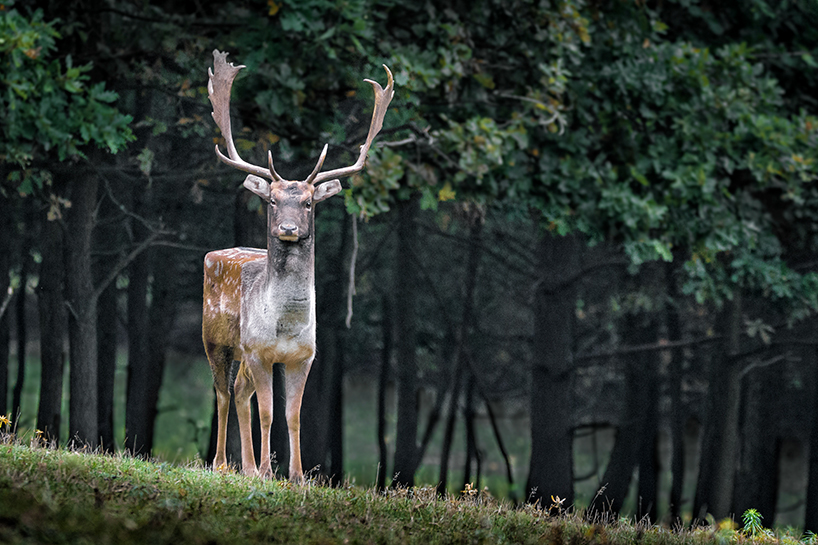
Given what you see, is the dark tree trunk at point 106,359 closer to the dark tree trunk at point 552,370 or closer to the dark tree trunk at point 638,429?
the dark tree trunk at point 552,370

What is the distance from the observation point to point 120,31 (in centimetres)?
1033

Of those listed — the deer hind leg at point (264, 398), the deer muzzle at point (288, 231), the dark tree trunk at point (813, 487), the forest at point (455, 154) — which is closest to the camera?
the deer muzzle at point (288, 231)

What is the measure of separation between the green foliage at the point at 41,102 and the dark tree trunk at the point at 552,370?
20.9 ft

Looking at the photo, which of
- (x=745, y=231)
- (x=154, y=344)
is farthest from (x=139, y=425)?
(x=745, y=231)

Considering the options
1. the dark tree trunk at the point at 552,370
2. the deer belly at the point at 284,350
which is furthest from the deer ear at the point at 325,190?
the dark tree trunk at the point at 552,370

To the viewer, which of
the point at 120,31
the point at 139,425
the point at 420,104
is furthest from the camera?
the point at 139,425

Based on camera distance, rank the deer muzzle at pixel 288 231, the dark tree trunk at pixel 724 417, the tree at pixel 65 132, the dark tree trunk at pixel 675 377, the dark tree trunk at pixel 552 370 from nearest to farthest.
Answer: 1. the deer muzzle at pixel 288 231
2. the tree at pixel 65 132
3. the dark tree trunk at pixel 552 370
4. the dark tree trunk at pixel 724 417
5. the dark tree trunk at pixel 675 377

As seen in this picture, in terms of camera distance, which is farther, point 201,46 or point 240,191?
point 240,191

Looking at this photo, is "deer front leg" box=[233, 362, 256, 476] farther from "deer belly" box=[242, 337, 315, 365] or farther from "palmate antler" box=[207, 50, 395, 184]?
"palmate antler" box=[207, 50, 395, 184]

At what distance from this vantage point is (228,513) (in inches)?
224

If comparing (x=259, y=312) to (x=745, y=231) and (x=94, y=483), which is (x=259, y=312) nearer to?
(x=94, y=483)

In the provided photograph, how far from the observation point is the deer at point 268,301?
7031mm

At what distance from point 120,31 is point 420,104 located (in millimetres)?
3459

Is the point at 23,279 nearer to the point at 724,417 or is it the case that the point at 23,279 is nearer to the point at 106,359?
the point at 106,359
